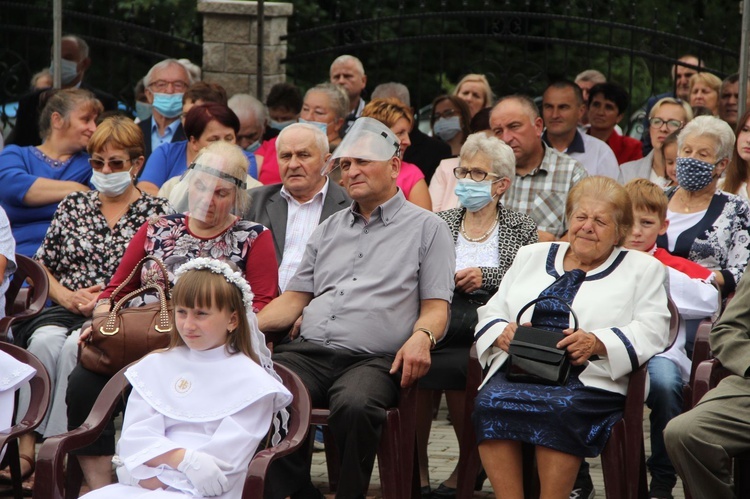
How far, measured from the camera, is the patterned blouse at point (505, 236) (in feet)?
18.8

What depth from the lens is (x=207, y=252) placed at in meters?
5.52

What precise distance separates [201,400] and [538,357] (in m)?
1.38

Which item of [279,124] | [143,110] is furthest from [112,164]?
[143,110]

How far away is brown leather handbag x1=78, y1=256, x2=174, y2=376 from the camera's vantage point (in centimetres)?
505

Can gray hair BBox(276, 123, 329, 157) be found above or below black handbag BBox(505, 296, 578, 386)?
above

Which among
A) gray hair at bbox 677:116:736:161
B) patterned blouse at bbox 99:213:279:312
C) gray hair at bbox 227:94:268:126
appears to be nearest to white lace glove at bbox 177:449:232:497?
patterned blouse at bbox 99:213:279:312

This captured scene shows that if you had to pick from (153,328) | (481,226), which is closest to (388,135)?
(481,226)

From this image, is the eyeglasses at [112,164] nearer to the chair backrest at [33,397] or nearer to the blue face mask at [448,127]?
the chair backrest at [33,397]

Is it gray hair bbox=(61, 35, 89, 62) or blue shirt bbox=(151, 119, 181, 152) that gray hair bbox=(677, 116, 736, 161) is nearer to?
blue shirt bbox=(151, 119, 181, 152)

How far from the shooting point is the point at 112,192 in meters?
6.11

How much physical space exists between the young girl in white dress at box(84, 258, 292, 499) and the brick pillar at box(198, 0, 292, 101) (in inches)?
266

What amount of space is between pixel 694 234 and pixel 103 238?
297cm

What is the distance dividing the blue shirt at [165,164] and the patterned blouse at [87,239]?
1.04m

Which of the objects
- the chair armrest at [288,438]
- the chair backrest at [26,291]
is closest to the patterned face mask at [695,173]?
the chair armrest at [288,438]
